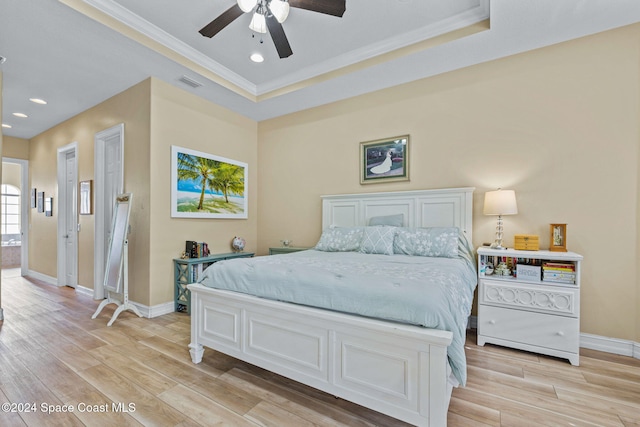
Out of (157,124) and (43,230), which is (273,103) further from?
(43,230)

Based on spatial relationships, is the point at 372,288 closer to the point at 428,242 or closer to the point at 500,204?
the point at 428,242

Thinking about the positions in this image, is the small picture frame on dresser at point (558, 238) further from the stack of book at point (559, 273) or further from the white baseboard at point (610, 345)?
the white baseboard at point (610, 345)

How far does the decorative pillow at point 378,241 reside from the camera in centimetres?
302

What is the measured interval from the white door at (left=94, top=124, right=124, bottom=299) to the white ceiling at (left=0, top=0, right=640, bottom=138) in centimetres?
64

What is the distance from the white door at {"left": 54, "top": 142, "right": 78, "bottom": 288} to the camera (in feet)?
15.9

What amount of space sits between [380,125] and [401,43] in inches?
39.6

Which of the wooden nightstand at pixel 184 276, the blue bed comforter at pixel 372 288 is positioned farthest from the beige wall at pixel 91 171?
the blue bed comforter at pixel 372 288

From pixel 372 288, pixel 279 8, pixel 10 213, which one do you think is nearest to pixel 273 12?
pixel 279 8

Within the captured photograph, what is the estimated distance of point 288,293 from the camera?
6.17 feet

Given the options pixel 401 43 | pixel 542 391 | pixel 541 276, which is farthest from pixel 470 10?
pixel 542 391

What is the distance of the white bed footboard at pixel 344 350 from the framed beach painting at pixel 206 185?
1.91m

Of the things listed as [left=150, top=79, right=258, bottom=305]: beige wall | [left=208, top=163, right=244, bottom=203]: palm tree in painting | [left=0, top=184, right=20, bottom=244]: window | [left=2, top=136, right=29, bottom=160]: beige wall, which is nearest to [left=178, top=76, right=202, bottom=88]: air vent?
[left=150, top=79, right=258, bottom=305]: beige wall

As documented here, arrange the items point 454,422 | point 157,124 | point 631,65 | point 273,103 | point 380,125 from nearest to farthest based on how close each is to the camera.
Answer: point 454,422 < point 631,65 < point 157,124 < point 380,125 < point 273,103

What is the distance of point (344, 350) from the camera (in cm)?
163
